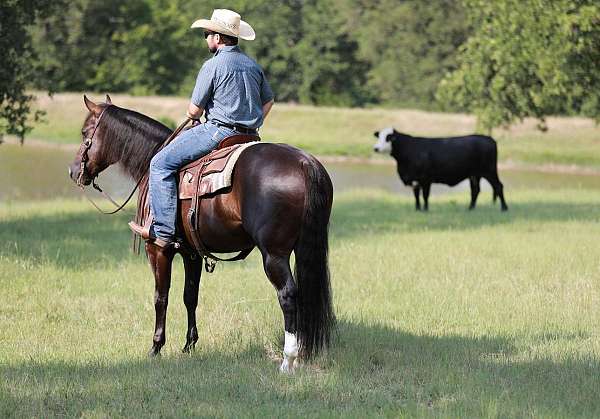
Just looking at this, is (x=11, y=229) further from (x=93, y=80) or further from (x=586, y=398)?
(x=93, y=80)

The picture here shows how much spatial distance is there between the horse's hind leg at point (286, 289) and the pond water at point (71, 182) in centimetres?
1817

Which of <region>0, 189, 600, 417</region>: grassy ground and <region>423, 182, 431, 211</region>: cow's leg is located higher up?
<region>0, 189, 600, 417</region>: grassy ground

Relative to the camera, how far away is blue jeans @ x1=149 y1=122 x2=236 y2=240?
26.3 ft

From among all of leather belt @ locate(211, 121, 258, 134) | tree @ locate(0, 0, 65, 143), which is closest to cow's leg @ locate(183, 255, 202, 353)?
Answer: leather belt @ locate(211, 121, 258, 134)

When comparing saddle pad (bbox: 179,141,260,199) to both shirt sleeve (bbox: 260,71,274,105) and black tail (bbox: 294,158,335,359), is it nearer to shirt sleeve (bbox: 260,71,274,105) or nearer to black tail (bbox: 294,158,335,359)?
black tail (bbox: 294,158,335,359)

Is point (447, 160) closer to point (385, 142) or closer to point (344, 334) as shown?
point (385, 142)

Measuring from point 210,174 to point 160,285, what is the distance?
1.23 metres

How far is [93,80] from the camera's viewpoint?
6731 cm

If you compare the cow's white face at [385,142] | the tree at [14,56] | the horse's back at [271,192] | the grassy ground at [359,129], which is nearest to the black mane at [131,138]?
the horse's back at [271,192]

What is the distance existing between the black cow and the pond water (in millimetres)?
6949

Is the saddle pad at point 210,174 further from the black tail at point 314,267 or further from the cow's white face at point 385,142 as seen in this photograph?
the cow's white face at point 385,142

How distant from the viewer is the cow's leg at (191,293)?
27.9ft

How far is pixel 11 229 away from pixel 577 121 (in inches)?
1500

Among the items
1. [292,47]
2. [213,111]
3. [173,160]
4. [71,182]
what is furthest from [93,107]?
[292,47]
